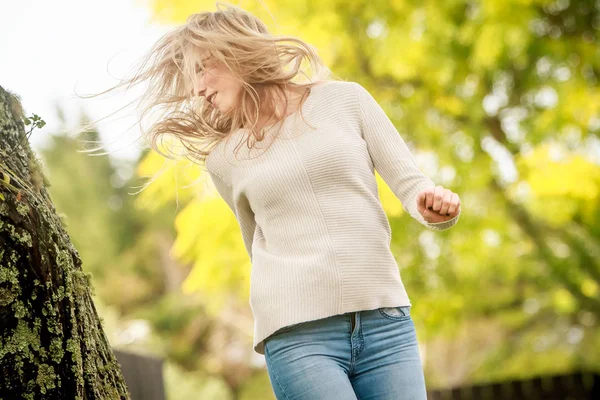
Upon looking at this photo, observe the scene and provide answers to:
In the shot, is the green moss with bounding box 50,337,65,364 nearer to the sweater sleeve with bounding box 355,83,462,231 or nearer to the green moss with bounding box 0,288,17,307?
the green moss with bounding box 0,288,17,307

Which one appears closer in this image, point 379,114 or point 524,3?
point 379,114

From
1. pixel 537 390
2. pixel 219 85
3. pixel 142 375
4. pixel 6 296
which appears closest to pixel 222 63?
pixel 219 85

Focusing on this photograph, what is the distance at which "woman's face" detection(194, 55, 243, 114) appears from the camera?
192 cm

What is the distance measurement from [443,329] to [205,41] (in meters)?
6.06

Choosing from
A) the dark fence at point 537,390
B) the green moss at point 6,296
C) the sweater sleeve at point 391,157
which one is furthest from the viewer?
the dark fence at point 537,390

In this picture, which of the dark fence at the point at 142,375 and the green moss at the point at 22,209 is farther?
the dark fence at the point at 142,375

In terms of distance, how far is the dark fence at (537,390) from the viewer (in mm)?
8281

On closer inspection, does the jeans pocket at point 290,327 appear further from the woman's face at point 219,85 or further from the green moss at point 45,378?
the woman's face at point 219,85

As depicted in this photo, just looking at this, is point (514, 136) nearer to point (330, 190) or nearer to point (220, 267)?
point (220, 267)

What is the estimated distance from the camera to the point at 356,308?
1646mm

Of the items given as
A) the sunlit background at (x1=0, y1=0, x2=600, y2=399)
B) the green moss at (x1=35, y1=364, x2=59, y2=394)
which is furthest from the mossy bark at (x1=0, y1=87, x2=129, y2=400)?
the sunlit background at (x1=0, y1=0, x2=600, y2=399)

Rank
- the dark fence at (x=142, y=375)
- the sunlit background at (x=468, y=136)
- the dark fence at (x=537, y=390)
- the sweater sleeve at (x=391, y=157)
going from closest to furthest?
1. the sweater sleeve at (x=391, y=157)
2. the dark fence at (x=142, y=375)
3. the sunlit background at (x=468, y=136)
4. the dark fence at (x=537, y=390)

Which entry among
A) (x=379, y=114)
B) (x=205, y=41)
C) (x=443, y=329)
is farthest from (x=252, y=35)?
(x=443, y=329)

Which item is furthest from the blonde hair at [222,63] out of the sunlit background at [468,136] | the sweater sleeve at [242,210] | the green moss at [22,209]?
the sunlit background at [468,136]
